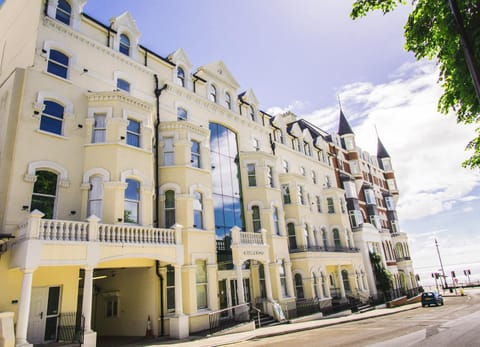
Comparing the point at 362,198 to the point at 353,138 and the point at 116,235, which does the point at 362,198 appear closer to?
the point at 353,138

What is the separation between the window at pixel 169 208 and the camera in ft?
58.1

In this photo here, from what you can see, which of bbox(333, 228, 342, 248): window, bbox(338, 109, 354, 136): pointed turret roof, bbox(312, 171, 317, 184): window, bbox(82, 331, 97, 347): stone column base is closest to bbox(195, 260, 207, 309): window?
bbox(82, 331, 97, 347): stone column base

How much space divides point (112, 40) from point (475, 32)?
18.2m

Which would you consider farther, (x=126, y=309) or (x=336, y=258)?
(x=336, y=258)

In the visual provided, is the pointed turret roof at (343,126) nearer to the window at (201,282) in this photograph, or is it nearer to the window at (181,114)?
the window at (181,114)

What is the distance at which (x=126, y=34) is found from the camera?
63.9 ft

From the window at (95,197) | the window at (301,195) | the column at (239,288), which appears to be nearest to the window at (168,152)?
the window at (95,197)

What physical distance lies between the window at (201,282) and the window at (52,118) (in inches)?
390

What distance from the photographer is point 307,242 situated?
28.4 m

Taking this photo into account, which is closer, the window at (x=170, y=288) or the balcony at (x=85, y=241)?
the balcony at (x=85, y=241)

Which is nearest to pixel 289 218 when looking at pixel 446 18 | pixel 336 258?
pixel 336 258

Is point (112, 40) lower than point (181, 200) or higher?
higher

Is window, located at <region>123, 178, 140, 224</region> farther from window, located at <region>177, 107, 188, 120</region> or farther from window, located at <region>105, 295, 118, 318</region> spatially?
window, located at <region>177, 107, 188, 120</region>

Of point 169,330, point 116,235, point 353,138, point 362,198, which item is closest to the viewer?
point 116,235
